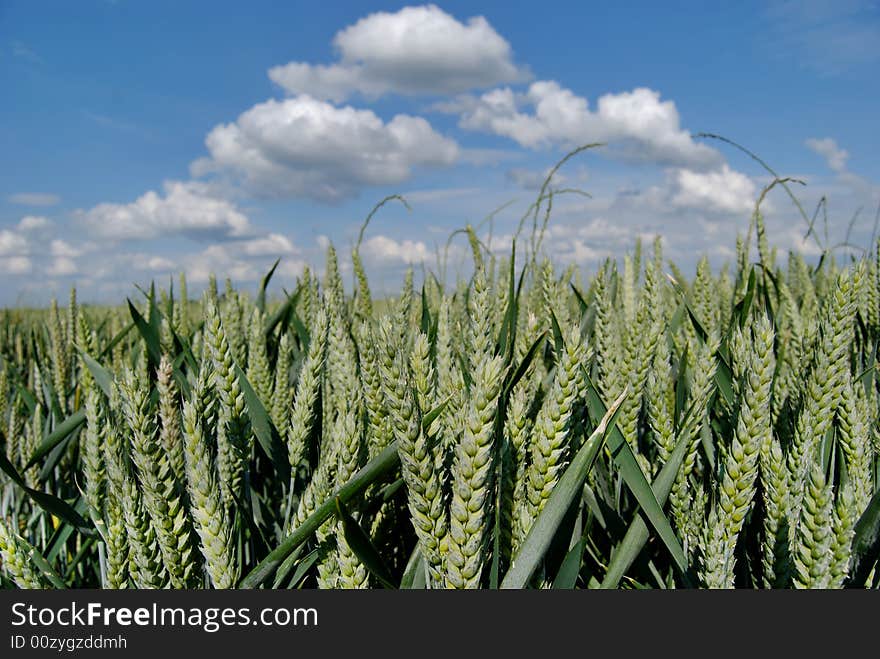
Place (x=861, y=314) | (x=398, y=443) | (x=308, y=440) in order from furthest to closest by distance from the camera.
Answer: (x=861, y=314), (x=308, y=440), (x=398, y=443)

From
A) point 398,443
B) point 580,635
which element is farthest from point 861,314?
point 398,443

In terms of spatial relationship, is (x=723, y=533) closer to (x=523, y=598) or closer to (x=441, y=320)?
(x=523, y=598)

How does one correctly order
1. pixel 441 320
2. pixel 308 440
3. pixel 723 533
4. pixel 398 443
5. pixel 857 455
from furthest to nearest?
pixel 441 320
pixel 308 440
pixel 857 455
pixel 723 533
pixel 398 443

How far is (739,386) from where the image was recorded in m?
1.08

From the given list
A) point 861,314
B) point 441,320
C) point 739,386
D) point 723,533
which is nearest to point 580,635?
point 723,533

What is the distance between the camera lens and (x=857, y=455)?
1.01 m

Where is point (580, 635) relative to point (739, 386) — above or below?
below

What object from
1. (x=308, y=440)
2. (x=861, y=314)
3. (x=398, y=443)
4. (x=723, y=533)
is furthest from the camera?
(x=861, y=314)

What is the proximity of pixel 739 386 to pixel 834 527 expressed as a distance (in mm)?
377

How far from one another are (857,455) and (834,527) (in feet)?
1.17

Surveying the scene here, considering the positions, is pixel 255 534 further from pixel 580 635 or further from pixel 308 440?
pixel 580 635

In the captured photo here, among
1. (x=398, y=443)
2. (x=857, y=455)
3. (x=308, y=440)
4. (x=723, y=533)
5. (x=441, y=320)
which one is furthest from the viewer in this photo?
(x=441, y=320)

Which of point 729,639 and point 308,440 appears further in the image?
point 308,440

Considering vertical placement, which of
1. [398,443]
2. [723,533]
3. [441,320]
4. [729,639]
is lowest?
[729,639]
